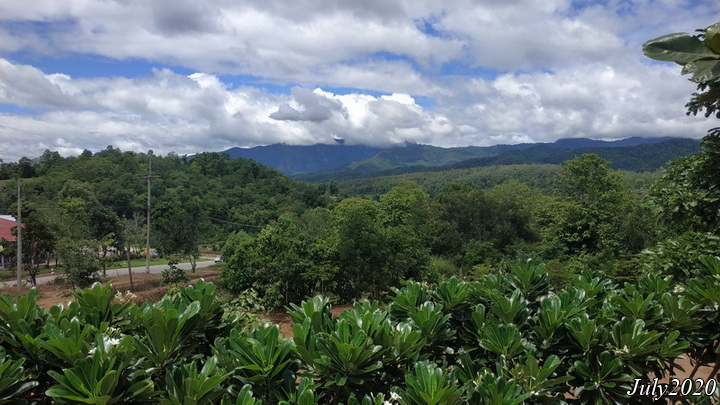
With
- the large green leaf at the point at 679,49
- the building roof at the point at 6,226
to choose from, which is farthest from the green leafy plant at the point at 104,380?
the building roof at the point at 6,226

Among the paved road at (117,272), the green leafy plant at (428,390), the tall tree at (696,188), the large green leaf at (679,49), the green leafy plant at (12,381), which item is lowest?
the paved road at (117,272)

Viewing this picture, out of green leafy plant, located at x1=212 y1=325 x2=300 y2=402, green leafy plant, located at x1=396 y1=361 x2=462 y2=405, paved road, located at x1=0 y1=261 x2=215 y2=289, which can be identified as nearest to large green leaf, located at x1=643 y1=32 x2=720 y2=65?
green leafy plant, located at x1=396 y1=361 x2=462 y2=405

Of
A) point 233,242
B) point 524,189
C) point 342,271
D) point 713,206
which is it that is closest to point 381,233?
point 342,271

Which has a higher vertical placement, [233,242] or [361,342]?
[361,342]

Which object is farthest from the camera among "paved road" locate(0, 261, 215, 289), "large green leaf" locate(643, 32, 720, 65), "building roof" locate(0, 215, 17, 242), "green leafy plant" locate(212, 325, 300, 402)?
"building roof" locate(0, 215, 17, 242)

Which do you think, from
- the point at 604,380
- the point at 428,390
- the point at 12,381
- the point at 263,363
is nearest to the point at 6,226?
the point at 12,381

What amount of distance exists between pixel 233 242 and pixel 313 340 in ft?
44.1

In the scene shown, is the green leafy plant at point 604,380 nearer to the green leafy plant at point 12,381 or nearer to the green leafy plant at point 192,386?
the green leafy plant at point 192,386

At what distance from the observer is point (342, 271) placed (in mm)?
12742

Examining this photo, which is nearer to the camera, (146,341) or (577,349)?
(146,341)

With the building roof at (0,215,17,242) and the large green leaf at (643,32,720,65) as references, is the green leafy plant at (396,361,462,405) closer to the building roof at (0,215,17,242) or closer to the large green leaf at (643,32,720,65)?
the large green leaf at (643,32,720,65)

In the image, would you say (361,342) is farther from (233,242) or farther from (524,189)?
(524,189)

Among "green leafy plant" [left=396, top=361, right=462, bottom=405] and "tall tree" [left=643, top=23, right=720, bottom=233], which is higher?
"tall tree" [left=643, top=23, right=720, bottom=233]

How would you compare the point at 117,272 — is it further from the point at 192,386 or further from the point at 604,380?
Result: the point at 604,380
